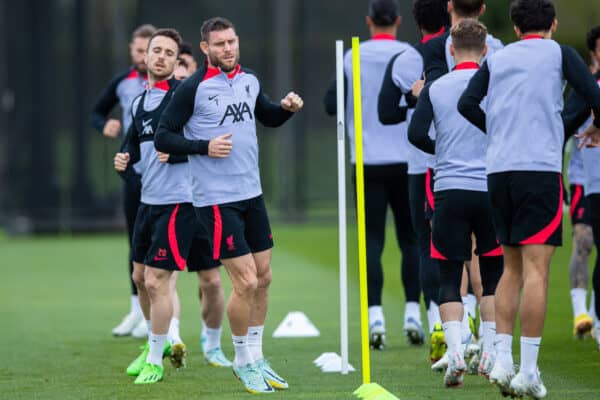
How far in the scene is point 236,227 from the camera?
7.27m

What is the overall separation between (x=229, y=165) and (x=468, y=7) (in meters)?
1.73

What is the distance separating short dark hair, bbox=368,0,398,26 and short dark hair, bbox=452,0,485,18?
1794 millimetres

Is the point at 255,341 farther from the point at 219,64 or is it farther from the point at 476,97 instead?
the point at 476,97

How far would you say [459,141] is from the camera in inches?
288

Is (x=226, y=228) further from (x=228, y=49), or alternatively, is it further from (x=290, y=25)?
(x=290, y=25)

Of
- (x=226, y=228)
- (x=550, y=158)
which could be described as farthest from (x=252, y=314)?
(x=550, y=158)

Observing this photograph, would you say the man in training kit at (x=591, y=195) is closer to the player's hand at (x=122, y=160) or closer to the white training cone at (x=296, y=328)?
the white training cone at (x=296, y=328)

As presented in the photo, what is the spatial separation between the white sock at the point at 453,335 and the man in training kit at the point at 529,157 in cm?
38

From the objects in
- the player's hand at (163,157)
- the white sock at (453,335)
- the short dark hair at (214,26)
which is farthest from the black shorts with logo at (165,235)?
the white sock at (453,335)

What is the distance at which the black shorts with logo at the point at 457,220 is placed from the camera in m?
7.25

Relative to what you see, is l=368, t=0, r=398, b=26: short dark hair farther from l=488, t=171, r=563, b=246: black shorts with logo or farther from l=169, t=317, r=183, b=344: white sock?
l=488, t=171, r=563, b=246: black shorts with logo

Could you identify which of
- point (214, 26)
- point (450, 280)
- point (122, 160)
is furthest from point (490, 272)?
point (122, 160)

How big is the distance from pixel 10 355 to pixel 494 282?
3.67 meters

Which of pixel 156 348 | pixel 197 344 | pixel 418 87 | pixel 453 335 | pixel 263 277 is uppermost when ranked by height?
pixel 418 87
